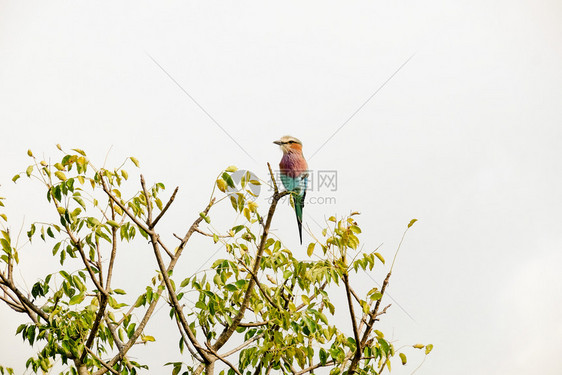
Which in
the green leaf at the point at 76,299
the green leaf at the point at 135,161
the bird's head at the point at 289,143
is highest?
the bird's head at the point at 289,143

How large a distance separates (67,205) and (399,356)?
1.97 m

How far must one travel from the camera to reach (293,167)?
4.54 m

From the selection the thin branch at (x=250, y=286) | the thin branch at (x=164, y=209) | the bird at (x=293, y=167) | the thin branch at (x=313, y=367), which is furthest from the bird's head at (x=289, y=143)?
the thin branch at (x=164, y=209)

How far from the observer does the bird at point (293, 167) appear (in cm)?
454

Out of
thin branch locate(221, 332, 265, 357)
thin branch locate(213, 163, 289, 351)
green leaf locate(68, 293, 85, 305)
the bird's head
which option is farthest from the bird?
green leaf locate(68, 293, 85, 305)

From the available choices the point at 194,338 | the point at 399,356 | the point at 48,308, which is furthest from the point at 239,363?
the point at 48,308

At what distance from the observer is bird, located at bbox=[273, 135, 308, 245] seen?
454 centimetres

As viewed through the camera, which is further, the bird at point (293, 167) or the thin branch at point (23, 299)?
the bird at point (293, 167)

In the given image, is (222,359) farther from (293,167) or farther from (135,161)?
(293,167)

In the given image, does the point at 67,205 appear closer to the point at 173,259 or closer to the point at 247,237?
the point at 173,259

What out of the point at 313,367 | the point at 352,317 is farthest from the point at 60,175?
the point at 313,367

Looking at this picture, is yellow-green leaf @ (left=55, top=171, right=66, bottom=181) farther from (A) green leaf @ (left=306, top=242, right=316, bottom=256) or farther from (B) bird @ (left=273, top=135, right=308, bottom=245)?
(B) bird @ (left=273, top=135, right=308, bottom=245)

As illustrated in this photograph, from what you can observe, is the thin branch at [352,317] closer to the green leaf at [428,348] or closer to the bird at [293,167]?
the green leaf at [428,348]

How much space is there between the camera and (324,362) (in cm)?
310
